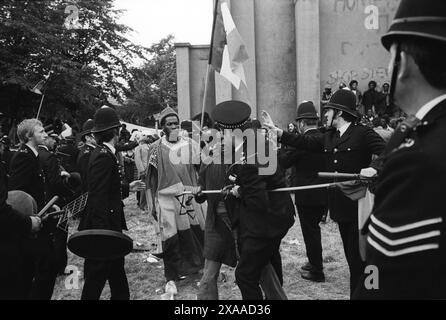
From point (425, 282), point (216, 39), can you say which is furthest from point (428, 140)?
point (216, 39)

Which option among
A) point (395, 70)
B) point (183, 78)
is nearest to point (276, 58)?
→ point (183, 78)

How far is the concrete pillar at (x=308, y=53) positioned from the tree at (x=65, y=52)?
8.99 m

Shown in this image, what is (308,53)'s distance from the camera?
1566cm

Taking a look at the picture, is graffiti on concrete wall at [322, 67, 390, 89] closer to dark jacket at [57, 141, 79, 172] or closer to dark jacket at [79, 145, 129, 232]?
dark jacket at [57, 141, 79, 172]

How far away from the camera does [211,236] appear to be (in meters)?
4.30

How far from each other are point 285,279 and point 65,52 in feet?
63.0

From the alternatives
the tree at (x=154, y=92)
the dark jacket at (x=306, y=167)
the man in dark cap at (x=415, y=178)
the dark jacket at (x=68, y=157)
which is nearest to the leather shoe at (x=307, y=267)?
the dark jacket at (x=306, y=167)

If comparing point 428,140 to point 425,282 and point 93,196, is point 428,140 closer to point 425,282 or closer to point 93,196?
point 425,282

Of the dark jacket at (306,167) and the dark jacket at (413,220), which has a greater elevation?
the dark jacket at (413,220)

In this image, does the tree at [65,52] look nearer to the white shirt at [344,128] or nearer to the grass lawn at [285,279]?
the grass lawn at [285,279]

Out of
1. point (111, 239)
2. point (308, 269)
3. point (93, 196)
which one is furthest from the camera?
point (308, 269)

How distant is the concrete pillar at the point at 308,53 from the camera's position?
15.5 m

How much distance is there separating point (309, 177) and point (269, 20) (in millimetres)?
12013

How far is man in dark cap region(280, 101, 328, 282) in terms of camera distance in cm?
564
